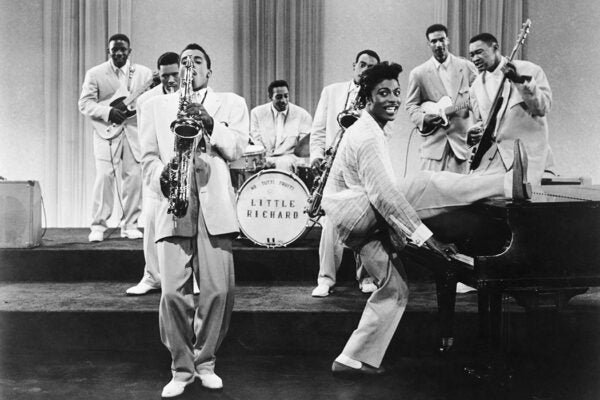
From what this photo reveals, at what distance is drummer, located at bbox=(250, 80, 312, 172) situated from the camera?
6539 mm

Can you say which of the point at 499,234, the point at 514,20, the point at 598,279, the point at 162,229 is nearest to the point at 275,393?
the point at 162,229

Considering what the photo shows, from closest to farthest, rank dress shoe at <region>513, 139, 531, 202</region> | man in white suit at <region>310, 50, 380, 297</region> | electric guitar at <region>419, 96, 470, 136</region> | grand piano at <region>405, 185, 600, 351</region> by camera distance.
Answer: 1. dress shoe at <region>513, 139, 531, 202</region>
2. grand piano at <region>405, 185, 600, 351</region>
3. man in white suit at <region>310, 50, 380, 297</region>
4. electric guitar at <region>419, 96, 470, 136</region>

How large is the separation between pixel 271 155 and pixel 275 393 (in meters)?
3.31

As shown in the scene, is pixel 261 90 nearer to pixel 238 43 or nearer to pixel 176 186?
pixel 238 43

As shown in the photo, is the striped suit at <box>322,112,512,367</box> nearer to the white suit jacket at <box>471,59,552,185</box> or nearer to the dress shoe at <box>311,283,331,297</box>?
the white suit jacket at <box>471,59,552,185</box>

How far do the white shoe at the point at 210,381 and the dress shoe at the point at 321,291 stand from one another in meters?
1.38

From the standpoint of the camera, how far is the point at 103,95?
20.0 feet

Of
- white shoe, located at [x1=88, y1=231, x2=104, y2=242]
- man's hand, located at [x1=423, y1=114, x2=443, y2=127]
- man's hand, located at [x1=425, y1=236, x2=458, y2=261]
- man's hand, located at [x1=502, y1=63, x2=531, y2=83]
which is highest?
man's hand, located at [x1=502, y1=63, x2=531, y2=83]

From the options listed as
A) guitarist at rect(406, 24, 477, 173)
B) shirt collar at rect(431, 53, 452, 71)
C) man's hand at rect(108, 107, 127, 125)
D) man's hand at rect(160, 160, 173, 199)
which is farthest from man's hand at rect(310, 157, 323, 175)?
man's hand at rect(160, 160, 173, 199)

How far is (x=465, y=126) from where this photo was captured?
17.1ft

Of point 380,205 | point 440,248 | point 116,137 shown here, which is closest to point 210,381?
point 380,205

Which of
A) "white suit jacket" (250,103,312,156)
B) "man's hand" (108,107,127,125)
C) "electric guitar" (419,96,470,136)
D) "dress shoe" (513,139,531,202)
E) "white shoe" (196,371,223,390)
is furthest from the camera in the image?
"white suit jacket" (250,103,312,156)

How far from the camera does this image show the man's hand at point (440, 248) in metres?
3.20

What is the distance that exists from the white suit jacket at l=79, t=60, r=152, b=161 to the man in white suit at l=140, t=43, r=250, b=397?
→ 2.60m
